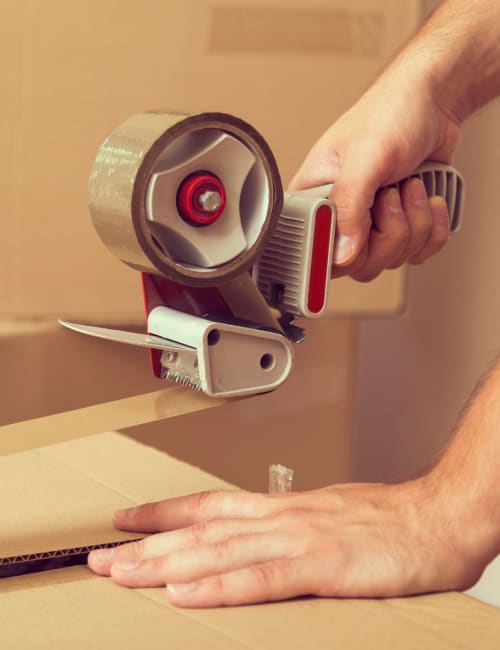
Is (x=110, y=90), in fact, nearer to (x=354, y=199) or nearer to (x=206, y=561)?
(x=354, y=199)

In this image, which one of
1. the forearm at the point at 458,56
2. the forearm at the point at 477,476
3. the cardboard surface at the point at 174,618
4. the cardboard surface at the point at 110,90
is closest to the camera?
the cardboard surface at the point at 174,618

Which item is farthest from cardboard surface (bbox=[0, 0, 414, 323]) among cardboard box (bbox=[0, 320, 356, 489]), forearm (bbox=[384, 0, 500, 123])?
forearm (bbox=[384, 0, 500, 123])

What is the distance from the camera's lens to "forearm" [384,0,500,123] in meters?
0.98

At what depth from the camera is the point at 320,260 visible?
79 cm

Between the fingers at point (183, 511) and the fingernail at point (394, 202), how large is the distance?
27 cm

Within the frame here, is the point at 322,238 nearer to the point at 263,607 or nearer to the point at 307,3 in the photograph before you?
the point at 263,607

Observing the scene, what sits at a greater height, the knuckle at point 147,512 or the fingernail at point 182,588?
the knuckle at point 147,512

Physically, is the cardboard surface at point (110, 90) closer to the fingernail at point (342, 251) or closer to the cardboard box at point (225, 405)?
the cardboard box at point (225, 405)

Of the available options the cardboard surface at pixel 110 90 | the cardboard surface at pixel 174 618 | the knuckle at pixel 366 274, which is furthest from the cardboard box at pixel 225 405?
the cardboard surface at pixel 174 618

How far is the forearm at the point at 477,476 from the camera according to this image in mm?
729

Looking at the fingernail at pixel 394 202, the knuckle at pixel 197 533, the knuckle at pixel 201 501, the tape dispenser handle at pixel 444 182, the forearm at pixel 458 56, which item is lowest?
the knuckle at pixel 197 533

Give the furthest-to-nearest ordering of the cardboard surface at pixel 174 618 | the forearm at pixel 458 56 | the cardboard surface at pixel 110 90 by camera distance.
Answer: the cardboard surface at pixel 110 90 → the forearm at pixel 458 56 → the cardboard surface at pixel 174 618

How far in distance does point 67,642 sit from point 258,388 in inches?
9.2

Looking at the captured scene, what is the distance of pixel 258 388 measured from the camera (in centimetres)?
78
